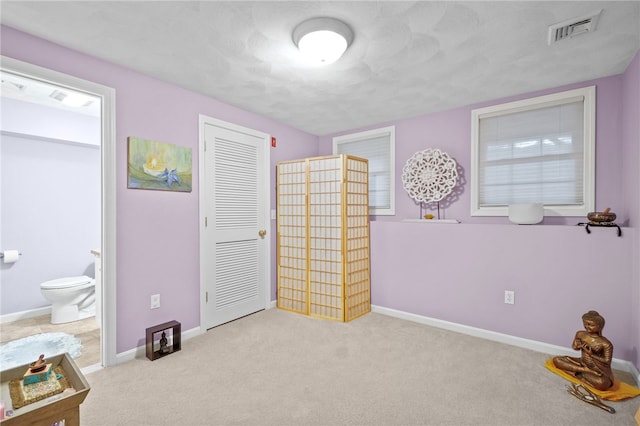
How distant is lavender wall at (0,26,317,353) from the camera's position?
2.32 metres

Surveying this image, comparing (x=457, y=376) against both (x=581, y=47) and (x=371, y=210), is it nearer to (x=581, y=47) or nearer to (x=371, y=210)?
(x=371, y=210)

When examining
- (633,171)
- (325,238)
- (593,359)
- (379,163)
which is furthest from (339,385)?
(379,163)

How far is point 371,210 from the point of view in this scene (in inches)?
160

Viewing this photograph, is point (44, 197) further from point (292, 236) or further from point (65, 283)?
point (292, 236)

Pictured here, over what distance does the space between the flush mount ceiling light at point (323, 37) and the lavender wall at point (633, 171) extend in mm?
2124

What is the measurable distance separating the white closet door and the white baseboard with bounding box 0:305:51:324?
86.7 inches

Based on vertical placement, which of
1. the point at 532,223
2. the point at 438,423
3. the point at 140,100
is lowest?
the point at 438,423

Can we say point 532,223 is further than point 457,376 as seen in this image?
Yes

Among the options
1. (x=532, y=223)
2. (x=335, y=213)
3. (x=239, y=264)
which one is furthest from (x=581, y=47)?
(x=239, y=264)

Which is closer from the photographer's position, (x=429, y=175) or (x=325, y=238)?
(x=429, y=175)

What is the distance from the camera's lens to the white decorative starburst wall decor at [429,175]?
3.30 meters

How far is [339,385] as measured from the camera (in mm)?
2133

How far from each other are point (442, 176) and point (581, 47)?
1503mm

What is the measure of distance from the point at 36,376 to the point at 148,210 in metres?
1.41
